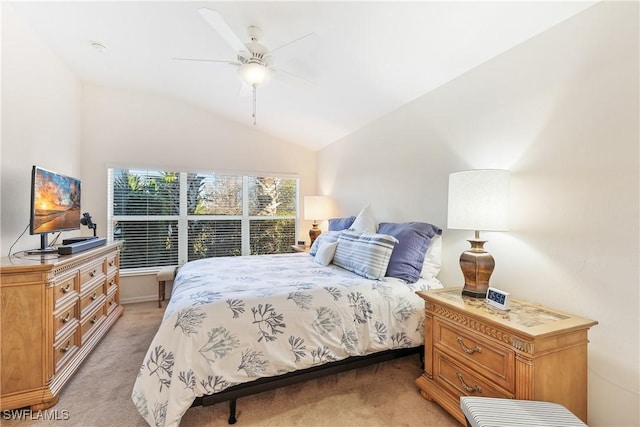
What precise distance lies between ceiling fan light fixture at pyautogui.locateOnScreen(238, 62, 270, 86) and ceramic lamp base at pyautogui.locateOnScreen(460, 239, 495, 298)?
1841 mm

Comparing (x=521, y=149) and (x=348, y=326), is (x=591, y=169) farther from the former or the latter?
(x=348, y=326)

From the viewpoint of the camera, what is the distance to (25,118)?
8.07 ft

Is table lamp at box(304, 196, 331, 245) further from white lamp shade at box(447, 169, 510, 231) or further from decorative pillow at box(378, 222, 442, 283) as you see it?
white lamp shade at box(447, 169, 510, 231)

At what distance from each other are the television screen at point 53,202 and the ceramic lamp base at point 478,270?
9.57 ft

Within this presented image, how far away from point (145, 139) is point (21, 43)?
1.58 meters

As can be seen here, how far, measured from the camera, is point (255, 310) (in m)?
1.66

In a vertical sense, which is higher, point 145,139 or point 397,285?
point 145,139

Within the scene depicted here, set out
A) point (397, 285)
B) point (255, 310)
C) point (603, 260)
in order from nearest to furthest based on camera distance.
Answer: point (603, 260) < point (255, 310) < point (397, 285)

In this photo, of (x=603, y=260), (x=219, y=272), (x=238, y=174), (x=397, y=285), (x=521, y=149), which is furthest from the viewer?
(x=238, y=174)

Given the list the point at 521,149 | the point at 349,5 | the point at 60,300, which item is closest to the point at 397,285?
the point at 521,149

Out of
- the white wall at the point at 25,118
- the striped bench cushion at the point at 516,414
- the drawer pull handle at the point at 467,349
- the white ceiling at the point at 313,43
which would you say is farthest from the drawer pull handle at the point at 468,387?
the white wall at the point at 25,118

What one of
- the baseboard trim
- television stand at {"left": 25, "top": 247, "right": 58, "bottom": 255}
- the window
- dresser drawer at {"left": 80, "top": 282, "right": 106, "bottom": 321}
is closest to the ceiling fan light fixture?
television stand at {"left": 25, "top": 247, "right": 58, "bottom": 255}

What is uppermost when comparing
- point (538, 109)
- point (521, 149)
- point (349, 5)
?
point (349, 5)

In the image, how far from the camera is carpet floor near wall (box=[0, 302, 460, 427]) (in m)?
1.64
